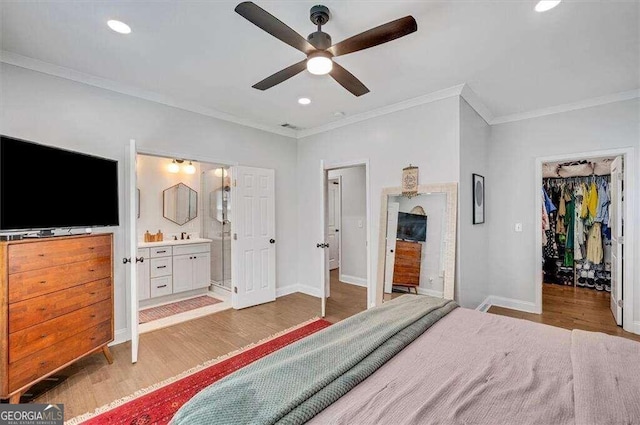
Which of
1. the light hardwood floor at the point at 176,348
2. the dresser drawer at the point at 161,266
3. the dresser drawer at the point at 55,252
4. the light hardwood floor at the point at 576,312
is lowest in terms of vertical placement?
the light hardwood floor at the point at 176,348

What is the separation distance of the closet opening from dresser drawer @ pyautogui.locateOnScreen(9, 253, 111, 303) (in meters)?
5.13

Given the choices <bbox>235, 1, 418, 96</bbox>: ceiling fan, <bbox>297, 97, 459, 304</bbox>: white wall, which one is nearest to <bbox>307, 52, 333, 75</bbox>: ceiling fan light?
<bbox>235, 1, 418, 96</bbox>: ceiling fan

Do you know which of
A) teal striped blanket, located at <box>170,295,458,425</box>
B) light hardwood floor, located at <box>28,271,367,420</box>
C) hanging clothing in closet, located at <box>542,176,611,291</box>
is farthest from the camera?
hanging clothing in closet, located at <box>542,176,611,291</box>

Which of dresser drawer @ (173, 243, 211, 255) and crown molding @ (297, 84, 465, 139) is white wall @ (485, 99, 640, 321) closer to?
crown molding @ (297, 84, 465, 139)

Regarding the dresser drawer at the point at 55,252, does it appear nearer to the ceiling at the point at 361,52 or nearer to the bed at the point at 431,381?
the ceiling at the point at 361,52

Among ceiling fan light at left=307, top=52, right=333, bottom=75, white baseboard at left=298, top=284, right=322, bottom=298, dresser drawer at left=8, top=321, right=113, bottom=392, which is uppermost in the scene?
ceiling fan light at left=307, top=52, right=333, bottom=75

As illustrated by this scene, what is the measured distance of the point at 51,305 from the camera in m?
2.16

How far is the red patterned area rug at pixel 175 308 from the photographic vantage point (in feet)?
12.5

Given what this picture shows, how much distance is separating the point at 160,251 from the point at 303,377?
12.6 feet

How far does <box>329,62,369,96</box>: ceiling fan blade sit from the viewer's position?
2.19 m

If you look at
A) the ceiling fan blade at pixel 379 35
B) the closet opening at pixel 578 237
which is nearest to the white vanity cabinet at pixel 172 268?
the ceiling fan blade at pixel 379 35

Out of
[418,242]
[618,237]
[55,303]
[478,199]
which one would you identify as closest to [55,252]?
[55,303]

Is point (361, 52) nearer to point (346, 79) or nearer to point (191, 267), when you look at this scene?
point (346, 79)

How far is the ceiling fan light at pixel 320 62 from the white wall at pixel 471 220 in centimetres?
192
